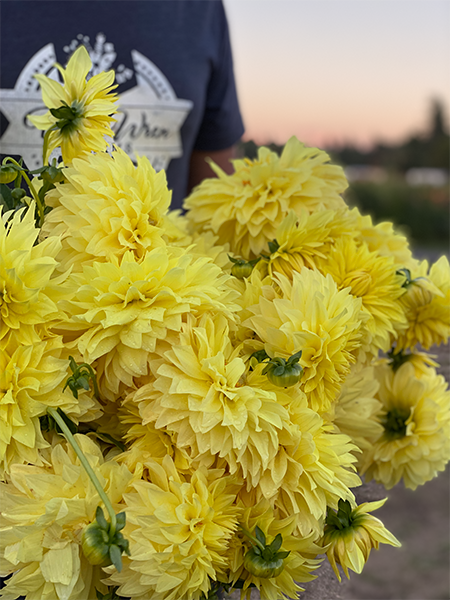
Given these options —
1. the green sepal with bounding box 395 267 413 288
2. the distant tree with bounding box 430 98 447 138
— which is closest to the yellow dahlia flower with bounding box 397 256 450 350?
the green sepal with bounding box 395 267 413 288

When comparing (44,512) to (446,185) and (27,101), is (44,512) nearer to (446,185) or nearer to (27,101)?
(27,101)

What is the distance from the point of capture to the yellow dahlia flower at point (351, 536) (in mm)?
538

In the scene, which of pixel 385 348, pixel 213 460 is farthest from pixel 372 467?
pixel 213 460

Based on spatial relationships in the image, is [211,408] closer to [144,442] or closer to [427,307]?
[144,442]

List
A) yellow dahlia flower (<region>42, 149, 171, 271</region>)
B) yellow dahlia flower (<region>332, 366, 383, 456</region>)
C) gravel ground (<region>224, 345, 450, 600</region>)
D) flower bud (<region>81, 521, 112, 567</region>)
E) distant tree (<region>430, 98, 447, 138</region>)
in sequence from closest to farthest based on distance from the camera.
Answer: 1. flower bud (<region>81, 521, 112, 567</region>)
2. yellow dahlia flower (<region>42, 149, 171, 271</region>)
3. yellow dahlia flower (<region>332, 366, 383, 456</region>)
4. gravel ground (<region>224, 345, 450, 600</region>)
5. distant tree (<region>430, 98, 447, 138</region>)

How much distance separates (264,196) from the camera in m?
0.67

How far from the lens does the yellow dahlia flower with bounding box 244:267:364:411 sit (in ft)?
1.71

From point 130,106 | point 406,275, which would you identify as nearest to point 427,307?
point 406,275

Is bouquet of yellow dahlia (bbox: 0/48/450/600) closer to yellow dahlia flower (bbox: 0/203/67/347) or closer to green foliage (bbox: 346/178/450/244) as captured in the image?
yellow dahlia flower (bbox: 0/203/67/347)

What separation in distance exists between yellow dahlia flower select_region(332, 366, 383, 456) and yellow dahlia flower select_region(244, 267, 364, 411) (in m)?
0.07

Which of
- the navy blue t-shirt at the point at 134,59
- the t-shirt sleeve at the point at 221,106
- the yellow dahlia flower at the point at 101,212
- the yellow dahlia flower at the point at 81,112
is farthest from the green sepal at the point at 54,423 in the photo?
the t-shirt sleeve at the point at 221,106

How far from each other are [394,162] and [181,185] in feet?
76.2

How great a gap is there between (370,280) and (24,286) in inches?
12.7

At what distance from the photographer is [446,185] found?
11836 millimetres
